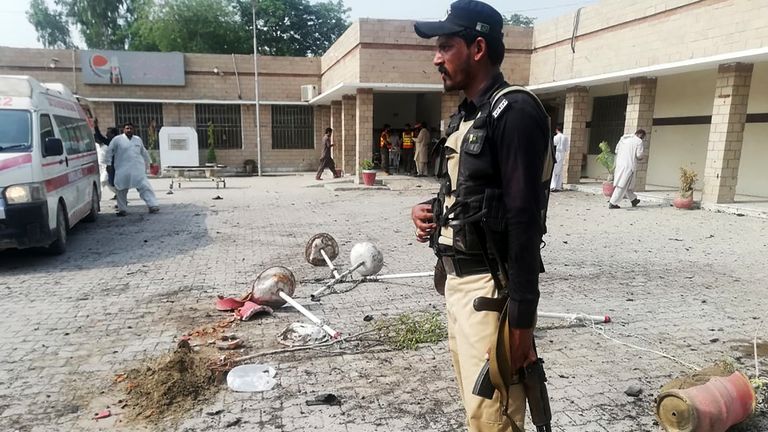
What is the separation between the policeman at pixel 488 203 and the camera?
5.38 feet

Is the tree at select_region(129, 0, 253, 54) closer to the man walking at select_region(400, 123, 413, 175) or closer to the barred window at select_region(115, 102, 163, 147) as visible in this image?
the barred window at select_region(115, 102, 163, 147)

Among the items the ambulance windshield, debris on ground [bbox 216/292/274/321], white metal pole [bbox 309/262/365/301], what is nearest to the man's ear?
debris on ground [bbox 216/292/274/321]

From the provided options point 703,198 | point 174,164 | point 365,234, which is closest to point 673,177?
point 703,198

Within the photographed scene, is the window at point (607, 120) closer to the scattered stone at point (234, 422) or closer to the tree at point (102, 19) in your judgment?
the scattered stone at point (234, 422)

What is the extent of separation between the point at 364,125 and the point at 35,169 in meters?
10.3

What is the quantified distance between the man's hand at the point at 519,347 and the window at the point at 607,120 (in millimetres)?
15776

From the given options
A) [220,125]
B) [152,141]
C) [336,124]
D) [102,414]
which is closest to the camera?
[102,414]

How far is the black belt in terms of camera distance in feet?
6.07

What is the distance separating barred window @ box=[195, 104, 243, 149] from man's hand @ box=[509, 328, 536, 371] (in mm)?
21641

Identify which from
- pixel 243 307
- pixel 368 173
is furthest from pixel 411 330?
pixel 368 173

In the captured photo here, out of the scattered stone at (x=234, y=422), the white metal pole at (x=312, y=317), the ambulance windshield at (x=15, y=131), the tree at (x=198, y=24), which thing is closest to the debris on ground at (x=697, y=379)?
the white metal pole at (x=312, y=317)

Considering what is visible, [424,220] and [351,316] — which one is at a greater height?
[424,220]

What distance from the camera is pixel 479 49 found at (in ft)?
6.02

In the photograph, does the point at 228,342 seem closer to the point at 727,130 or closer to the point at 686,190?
the point at 686,190
